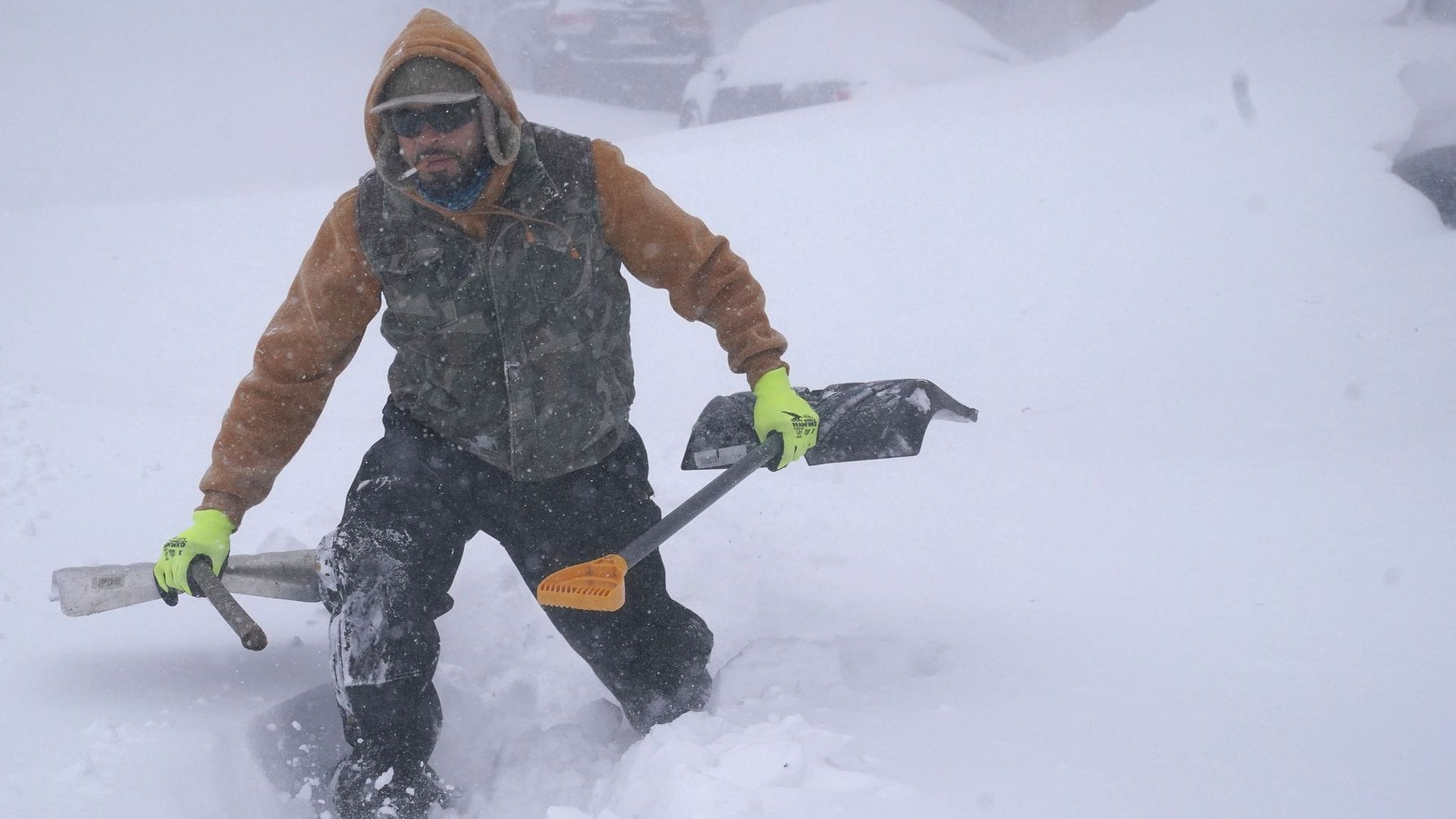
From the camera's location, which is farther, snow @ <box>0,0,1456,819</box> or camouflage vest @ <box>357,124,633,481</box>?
camouflage vest @ <box>357,124,633,481</box>

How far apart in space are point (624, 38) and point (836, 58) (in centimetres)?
363

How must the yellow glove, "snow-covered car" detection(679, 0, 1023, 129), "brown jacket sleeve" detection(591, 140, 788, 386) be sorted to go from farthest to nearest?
"snow-covered car" detection(679, 0, 1023, 129)
the yellow glove
"brown jacket sleeve" detection(591, 140, 788, 386)

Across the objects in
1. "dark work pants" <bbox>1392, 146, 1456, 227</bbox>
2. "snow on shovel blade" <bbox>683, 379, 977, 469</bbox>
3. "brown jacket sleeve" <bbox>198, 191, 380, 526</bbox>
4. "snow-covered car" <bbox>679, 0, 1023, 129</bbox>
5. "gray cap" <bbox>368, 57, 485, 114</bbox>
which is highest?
"gray cap" <bbox>368, 57, 485, 114</bbox>

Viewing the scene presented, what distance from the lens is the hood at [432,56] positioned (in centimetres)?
176

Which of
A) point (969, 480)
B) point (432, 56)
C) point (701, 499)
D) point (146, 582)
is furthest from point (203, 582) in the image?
point (969, 480)

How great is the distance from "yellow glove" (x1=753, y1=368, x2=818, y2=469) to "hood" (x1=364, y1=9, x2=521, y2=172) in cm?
72

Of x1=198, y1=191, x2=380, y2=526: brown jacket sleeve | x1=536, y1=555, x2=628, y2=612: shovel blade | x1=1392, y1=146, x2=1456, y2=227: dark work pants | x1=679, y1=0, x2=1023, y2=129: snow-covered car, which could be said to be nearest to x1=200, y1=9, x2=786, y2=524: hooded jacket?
x1=198, y1=191, x2=380, y2=526: brown jacket sleeve

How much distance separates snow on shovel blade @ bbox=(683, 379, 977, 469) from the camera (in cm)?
219

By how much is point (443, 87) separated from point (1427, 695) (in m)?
1.93

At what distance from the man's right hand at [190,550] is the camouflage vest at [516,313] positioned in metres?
0.40

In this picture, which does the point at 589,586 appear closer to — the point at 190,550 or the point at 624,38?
the point at 190,550

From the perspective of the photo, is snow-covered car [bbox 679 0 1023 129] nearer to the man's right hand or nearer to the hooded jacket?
the hooded jacket

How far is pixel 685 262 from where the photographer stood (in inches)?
80.4

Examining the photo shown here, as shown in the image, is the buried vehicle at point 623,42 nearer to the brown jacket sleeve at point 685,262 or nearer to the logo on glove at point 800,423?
the brown jacket sleeve at point 685,262
